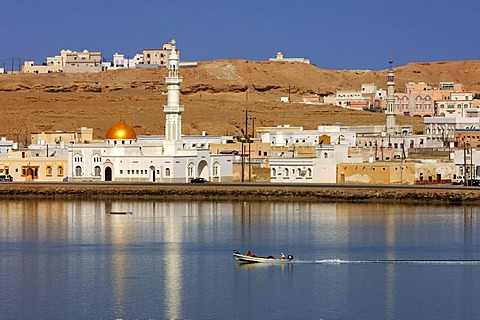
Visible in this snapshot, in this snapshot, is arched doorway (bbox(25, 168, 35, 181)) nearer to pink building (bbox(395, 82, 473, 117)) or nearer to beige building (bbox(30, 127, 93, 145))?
beige building (bbox(30, 127, 93, 145))

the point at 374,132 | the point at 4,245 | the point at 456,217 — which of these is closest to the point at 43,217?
the point at 4,245

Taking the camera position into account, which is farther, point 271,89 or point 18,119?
point 271,89

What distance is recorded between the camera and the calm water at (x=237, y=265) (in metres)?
33.5

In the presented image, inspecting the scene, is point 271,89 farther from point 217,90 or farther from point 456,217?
point 456,217

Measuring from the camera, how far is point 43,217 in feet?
176

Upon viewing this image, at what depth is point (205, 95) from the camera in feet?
414

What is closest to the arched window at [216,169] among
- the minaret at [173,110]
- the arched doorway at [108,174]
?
the minaret at [173,110]

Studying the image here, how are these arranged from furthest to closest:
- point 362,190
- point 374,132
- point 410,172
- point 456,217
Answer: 1. point 374,132
2. point 410,172
3. point 362,190
4. point 456,217

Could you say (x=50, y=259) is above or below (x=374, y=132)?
below

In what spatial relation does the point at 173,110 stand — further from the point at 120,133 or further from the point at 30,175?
the point at 30,175

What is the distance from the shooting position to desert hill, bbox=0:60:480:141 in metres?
102

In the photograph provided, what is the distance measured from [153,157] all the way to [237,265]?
83.0 feet

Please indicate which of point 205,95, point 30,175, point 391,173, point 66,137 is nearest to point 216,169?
point 391,173

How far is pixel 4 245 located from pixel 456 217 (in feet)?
60.0
